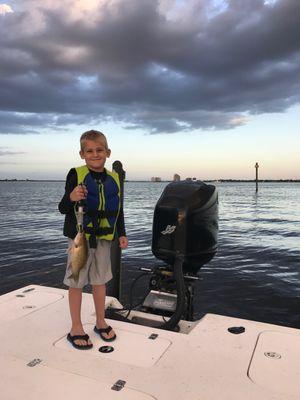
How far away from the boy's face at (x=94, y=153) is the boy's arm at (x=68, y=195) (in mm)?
163

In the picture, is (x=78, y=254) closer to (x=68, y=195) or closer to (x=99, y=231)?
(x=99, y=231)

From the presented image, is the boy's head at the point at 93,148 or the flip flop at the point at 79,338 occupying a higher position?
the boy's head at the point at 93,148

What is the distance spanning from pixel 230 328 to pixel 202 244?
53.0 inches

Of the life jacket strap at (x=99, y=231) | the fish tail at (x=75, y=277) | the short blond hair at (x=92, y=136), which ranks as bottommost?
the fish tail at (x=75, y=277)

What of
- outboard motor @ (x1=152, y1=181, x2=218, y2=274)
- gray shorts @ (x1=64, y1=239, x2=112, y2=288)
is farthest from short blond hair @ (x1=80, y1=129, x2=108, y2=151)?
outboard motor @ (x1=152, y1=181, x2=218, y2=274)

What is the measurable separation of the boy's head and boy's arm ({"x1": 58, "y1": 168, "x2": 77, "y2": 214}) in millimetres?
171

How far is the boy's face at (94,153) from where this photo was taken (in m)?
3.30

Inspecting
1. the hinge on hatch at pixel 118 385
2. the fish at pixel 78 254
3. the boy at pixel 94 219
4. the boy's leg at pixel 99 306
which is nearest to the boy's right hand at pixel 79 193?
the boy at pixel 94 219

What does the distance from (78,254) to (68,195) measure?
20.2 inches

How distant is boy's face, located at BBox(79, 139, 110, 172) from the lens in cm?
330

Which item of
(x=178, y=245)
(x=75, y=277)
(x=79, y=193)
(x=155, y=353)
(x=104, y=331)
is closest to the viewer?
(x=155, y=353)

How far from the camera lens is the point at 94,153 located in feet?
10.9

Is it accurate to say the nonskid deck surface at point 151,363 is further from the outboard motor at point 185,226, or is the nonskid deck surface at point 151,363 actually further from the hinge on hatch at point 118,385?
the outboard motor at point 185,226

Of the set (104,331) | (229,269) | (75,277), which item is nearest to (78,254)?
(75,277)
